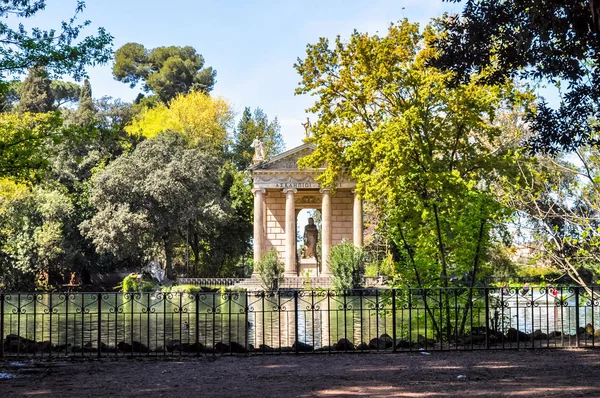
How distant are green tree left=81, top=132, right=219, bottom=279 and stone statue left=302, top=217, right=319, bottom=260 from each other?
6669 millimetres

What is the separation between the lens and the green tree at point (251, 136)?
65.8 meters

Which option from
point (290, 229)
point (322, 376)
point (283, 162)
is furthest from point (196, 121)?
point (322, 376)

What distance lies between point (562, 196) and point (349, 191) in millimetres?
36236

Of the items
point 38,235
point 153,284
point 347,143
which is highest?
point 347,143

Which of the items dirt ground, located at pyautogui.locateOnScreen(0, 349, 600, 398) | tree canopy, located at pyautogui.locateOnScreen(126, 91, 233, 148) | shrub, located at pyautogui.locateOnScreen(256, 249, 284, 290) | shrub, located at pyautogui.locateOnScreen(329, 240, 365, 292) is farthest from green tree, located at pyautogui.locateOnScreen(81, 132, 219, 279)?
dirt ground, located at pyautogui.locateOnScreen(0, 349, 600, 398)

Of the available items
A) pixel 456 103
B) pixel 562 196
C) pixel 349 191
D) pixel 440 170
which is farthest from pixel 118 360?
pixel 349 191

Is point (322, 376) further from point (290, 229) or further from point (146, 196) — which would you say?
point (146, 196)

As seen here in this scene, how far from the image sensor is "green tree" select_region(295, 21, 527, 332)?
50.5 feet

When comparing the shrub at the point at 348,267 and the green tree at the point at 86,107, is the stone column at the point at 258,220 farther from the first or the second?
the green tree at the point at 86,107

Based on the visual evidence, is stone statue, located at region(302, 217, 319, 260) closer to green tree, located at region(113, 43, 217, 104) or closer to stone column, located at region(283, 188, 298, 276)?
stone column, located at region(283, 188, 298, 276)

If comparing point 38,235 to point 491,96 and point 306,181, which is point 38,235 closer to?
point 306,181

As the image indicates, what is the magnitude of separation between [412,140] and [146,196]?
31.5 meters

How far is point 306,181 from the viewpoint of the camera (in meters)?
48.6

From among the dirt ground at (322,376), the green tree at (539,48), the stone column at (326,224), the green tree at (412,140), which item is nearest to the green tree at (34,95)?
the stone column at (326,224)
